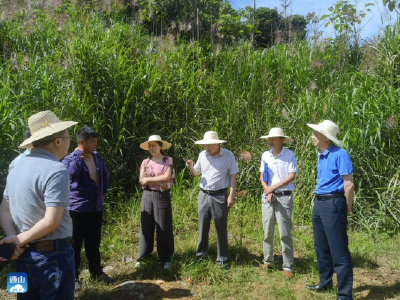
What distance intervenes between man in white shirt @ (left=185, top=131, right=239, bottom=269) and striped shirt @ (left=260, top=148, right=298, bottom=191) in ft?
1.56

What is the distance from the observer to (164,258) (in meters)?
4.82

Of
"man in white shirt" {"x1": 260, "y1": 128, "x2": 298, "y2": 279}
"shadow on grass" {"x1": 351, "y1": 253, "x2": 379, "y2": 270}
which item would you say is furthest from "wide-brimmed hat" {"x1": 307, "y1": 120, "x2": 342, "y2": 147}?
"shadow on grass" {"x1": 351, "y1": 253, "x2": 379, "y2": 270}

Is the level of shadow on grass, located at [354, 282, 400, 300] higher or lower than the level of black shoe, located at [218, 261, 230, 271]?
lower

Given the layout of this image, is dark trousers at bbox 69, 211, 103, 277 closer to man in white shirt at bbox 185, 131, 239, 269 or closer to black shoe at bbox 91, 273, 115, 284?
black shoe at bbox 91, 273, 115, 284

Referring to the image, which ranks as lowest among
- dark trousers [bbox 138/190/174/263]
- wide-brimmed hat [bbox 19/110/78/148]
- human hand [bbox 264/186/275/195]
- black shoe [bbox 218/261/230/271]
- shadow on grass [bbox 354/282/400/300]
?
shadow on grass [bbox 354/282/400/300]

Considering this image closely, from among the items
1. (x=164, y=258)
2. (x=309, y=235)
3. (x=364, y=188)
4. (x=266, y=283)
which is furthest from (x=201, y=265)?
(x=364, y=188)

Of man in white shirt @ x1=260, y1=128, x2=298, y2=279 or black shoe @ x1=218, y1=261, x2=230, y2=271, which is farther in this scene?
black shoe @ x1=218, y1=261, x2=230, y2=271

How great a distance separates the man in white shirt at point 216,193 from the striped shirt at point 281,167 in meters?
0.48

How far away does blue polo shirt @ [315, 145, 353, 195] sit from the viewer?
12.4 feet

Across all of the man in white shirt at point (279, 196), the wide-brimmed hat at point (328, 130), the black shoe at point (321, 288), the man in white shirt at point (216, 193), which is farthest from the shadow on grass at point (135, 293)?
the wide-brimmed hat at point (328, 130)

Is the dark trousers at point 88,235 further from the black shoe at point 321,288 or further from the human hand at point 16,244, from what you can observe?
the black shoe at point 321,288

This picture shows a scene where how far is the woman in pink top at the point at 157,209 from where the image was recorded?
474cm

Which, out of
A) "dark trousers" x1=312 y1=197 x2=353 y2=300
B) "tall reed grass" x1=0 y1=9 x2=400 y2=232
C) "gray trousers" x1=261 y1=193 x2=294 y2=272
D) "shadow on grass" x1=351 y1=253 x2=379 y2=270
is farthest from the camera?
"tall reed grass" x1=0 y1=9 x2=400 y2=232

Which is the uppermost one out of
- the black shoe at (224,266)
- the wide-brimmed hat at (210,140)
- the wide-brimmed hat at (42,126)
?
the wide-brimmed hat at (42,126)
